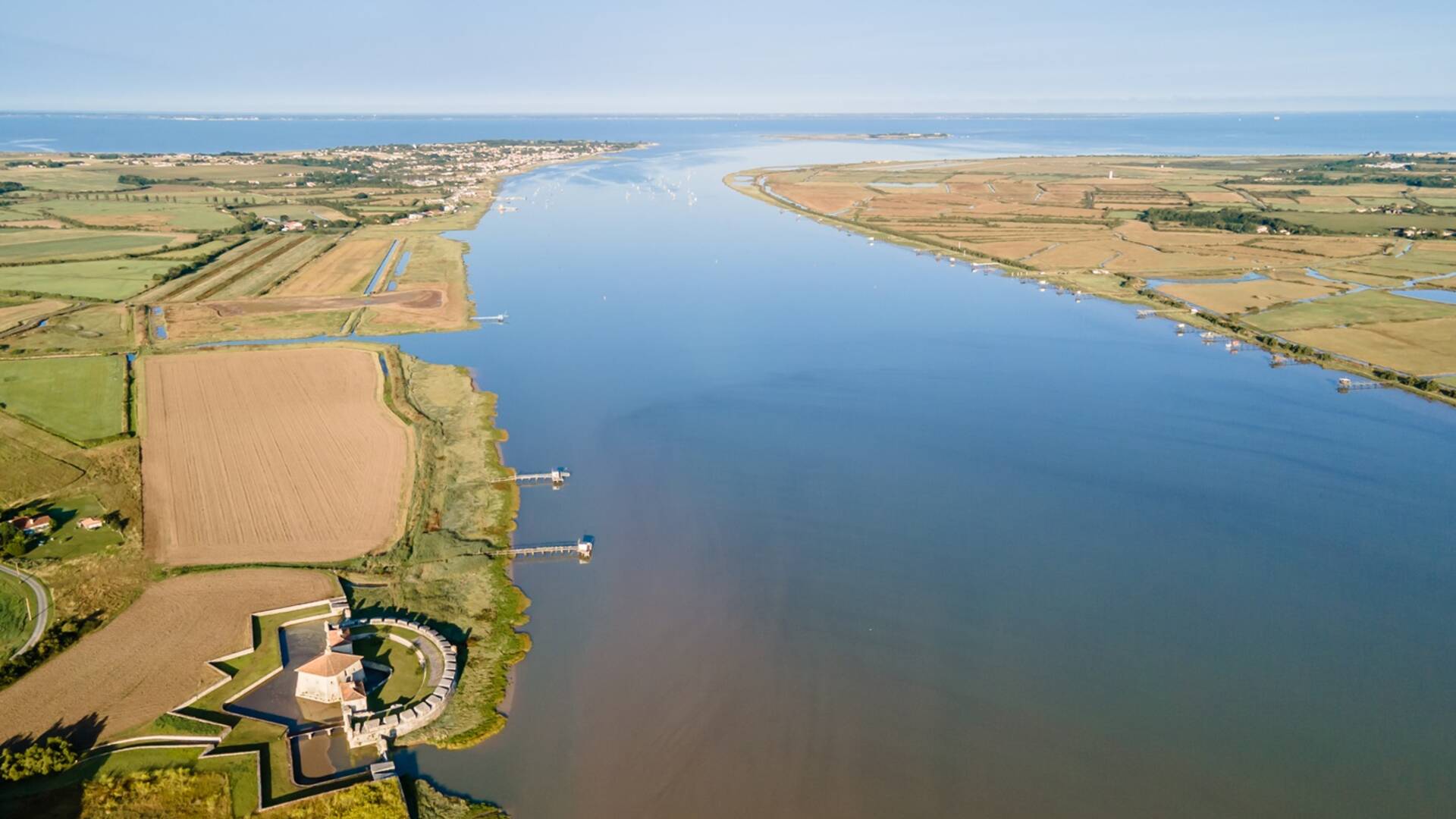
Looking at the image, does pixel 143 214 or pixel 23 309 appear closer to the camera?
pixel 23 309

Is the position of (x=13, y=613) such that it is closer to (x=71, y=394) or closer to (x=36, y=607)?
(x=36, y=607)

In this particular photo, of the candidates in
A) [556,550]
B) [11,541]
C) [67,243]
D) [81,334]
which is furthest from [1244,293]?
[67,243]

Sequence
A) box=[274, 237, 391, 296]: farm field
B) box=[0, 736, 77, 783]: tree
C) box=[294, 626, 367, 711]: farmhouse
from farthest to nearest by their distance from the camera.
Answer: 1. box=[274, 237, 391, 296]: farm field
2. box=[294, 626, 367, 711]: farmhouse
3. box=[0, 736, 77, 783]: tree

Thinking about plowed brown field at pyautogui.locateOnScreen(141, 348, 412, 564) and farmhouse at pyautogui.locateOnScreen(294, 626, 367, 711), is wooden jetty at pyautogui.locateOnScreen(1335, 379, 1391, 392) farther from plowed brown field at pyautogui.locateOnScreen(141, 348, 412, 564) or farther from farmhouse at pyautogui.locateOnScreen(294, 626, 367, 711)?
farmhouse at pyautogui.locateOnScreen(294, 626, 367, 711)

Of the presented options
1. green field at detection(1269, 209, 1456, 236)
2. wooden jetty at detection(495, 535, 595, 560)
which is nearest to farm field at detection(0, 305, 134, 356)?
wooden jetty at detection(495, 535, 595, 560)

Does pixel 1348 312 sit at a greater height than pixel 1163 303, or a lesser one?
lesser

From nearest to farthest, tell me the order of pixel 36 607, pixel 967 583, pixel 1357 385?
pixel 36 607 → pixel 967 583 → pixel 1357 385

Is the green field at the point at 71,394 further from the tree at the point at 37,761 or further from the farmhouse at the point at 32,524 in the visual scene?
the tree at the point at 37,761

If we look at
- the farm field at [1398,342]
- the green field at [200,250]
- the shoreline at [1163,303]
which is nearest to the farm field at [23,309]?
the green field at [200,250]

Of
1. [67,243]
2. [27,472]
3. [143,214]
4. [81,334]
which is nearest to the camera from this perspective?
[27,472]
